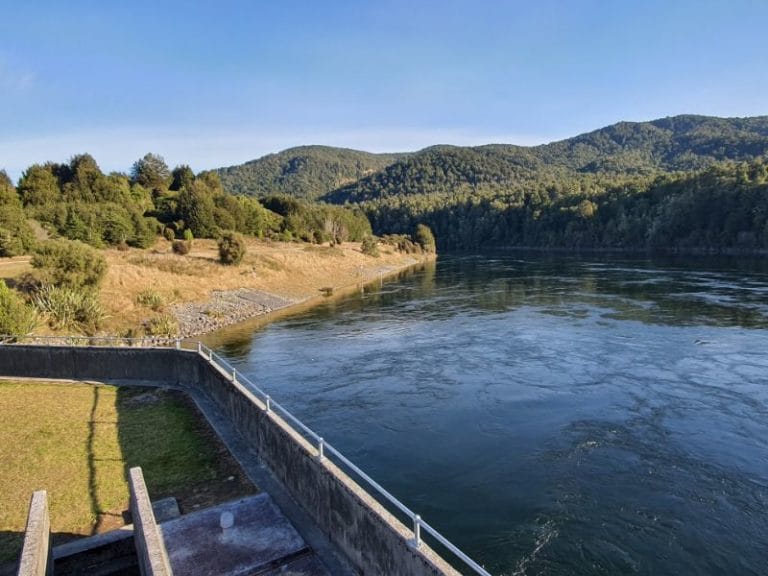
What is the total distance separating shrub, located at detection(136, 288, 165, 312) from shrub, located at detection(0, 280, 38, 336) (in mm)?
11617

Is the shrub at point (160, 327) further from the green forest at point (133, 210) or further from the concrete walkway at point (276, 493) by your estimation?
the green forest at point (133, 210)

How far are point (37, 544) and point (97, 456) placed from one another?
19.0 ft

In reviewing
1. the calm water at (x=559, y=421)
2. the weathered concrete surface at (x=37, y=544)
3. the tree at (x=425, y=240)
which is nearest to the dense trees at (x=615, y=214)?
the tree at (x=425, y=240)

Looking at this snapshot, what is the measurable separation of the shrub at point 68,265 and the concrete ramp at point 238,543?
26919mm

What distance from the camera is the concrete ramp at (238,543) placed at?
8.31 m

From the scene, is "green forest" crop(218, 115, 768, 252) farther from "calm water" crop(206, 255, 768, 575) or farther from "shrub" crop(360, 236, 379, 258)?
"calm water" crop(206, 255, 768, 575)

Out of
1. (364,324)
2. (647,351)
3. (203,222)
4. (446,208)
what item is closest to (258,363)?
(364,324)

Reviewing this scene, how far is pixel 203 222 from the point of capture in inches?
→ 2953

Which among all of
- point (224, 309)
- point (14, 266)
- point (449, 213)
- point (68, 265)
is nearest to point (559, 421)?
point (68, 265)

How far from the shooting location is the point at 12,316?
75.2ft

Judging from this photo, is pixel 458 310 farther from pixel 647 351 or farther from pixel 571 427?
pixel 571 427

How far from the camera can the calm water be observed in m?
11.1

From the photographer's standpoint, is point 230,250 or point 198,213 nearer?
point 230,250

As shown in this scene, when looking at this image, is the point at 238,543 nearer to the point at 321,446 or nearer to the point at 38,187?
the point at 321,446
